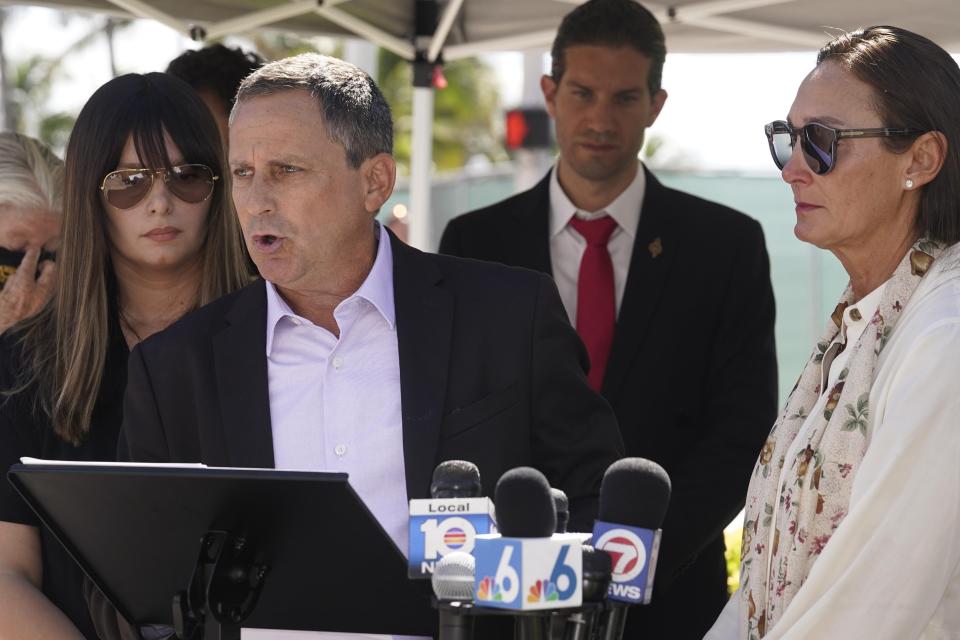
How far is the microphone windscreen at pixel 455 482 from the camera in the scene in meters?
2.46

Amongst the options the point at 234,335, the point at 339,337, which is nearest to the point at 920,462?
the point at 339,337

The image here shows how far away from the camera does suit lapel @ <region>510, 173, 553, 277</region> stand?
5148mm

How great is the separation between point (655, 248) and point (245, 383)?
77.7 inches

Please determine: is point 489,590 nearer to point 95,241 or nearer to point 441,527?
point 441,527

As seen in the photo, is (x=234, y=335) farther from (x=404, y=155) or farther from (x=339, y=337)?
(x=404, y=155)

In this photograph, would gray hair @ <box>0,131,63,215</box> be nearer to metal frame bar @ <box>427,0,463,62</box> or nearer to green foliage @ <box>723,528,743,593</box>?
metal frame bar @ <box>427,0,463,62</box>

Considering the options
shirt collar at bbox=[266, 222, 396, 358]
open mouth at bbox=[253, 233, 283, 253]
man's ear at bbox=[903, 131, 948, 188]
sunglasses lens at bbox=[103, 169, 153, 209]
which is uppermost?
man's ear at bbox=[903, 131, 948, 188]

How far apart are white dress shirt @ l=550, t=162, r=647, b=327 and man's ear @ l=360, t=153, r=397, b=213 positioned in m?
1.51

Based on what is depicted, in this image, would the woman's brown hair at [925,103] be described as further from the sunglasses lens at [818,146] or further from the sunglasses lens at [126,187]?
the sunglasses lens at [126,187]

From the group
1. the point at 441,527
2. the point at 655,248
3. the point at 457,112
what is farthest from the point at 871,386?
the point at 457,112

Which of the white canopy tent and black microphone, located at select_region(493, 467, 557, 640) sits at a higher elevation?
the white canopy tent

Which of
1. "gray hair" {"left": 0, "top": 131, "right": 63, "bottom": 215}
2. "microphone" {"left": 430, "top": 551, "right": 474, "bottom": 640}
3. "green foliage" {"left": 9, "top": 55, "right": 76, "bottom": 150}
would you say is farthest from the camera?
"green foliage" {"left": 9, "top": 55, "right": 76, "bottom": 150}

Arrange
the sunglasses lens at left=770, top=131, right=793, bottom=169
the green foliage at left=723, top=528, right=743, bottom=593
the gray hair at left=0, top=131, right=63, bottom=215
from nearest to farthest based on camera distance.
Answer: the sunglasses lens at left=770, top=131, right=793, bottom=169, the gray hair at left=0, top=131, right=63, bottom=215, the green foliage at left=723, top=528, right=743, bottom=593

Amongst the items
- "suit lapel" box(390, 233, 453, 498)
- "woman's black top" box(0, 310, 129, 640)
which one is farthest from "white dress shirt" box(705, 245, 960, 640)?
"woman's black top" box(0, 310, 129, 640)
